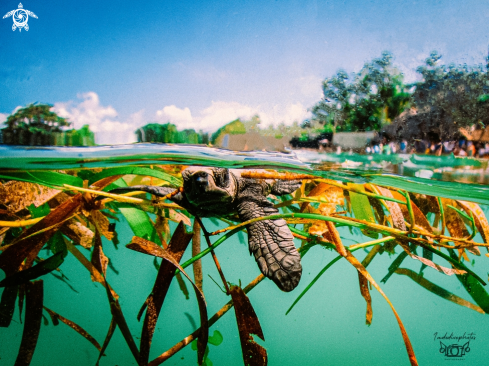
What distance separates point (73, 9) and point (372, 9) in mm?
2216

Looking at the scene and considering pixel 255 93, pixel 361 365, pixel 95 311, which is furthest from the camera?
pixel 95 311

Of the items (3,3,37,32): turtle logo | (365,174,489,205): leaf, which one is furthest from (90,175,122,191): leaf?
(365,174,489,205): leaf

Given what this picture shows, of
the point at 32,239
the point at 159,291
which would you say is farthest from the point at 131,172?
the point at 159,291

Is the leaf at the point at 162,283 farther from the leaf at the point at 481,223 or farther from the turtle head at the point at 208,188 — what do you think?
the leaf at the point at 481,223

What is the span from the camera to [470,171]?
6.95 feet

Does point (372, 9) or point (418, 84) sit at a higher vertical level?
point (372, 9)

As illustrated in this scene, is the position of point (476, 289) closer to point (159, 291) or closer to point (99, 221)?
point (159, 291)

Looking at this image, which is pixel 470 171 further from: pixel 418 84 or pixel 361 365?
pixel 361 365

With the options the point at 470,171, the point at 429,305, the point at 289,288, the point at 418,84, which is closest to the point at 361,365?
the point at 429,305

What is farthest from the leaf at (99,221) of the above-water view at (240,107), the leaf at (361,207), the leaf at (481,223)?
the leaf at (481,223)

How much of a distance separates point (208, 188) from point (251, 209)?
333 millimetres

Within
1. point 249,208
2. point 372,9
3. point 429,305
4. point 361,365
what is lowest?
point 361,365

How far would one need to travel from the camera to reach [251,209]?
1.48 metres

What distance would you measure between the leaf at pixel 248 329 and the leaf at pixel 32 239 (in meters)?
1.20
